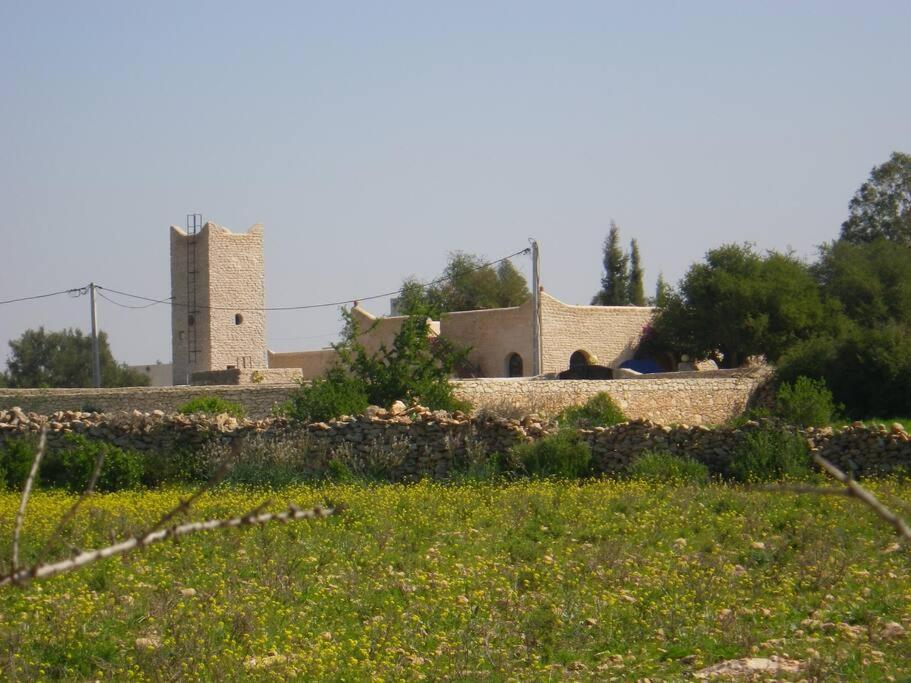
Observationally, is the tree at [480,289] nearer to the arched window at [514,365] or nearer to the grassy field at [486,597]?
the arched window at [514,365]

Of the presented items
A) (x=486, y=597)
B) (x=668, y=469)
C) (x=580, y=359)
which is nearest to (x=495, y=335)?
(x=580, y=359)

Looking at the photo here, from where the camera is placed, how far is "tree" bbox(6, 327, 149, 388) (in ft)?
190

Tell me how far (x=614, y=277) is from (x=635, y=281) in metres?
1.17

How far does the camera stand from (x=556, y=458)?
15742 mm

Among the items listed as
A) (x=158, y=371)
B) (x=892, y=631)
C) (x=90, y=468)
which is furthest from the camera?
(x=158, y=371)

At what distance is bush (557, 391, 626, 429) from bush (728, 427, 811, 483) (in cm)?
350

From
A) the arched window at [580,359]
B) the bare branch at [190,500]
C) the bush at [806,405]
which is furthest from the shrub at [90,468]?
the arched window at [580,359]

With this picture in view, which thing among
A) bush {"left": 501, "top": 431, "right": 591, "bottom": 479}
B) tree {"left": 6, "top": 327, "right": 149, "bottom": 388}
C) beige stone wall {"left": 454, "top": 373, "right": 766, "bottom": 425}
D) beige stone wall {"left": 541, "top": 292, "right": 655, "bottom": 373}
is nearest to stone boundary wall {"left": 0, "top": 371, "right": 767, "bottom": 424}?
beige stone wall {"left": 454, "top": 373, "right": 766, "bottom": 425}

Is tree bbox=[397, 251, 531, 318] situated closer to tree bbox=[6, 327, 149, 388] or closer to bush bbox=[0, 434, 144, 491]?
tree bbox=[6, 327, 149, 388]

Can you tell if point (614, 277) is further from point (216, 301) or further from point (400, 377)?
point (400, 377)

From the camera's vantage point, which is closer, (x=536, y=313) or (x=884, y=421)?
(x=884, y=421)

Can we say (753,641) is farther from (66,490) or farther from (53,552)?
(66,490)

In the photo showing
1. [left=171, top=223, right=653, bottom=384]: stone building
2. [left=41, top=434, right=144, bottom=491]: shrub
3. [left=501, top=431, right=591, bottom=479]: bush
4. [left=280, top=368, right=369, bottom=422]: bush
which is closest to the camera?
[left=501, top=431, right=591, bottom=479]: bush

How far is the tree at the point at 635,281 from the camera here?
201 feet
